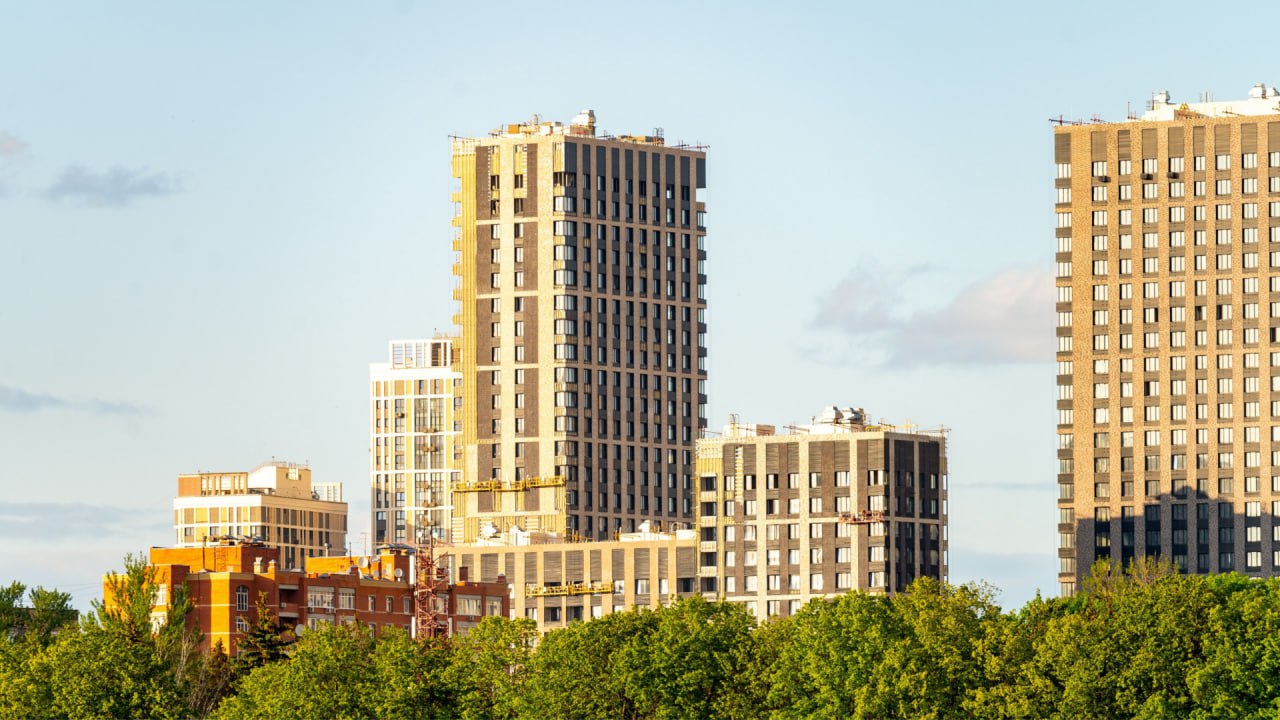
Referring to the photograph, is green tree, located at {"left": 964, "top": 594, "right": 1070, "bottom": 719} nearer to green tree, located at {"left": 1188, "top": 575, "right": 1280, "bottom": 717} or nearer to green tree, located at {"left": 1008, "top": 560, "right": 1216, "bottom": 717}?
green tree, located at {"left": 1008, "top": 560, "right": 1216, "bottom": 717}

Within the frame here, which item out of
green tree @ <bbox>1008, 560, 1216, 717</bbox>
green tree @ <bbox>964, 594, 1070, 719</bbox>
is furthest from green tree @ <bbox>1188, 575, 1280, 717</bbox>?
green tree @ <bbox>964, 594, 1070, 719</bbox>

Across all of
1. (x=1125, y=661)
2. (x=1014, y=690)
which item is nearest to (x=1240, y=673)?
(x=1125, y=661)

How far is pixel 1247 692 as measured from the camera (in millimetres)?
191375

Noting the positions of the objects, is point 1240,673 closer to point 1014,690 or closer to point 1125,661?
point 1125,661

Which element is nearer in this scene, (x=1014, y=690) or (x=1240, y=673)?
(x=1240, y=673)

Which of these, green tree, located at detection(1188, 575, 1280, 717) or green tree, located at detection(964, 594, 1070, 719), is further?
green tree, located at detection(964, 594, 1070, 719)

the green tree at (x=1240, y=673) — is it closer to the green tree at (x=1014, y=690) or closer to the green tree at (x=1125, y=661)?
the green tree at (x=1125, y=661)

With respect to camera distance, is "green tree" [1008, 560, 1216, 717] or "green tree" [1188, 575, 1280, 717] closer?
"green tree" [1188, 575, 1280, 717]

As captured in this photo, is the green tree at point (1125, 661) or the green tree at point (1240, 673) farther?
the green tree at point (1125, 661)

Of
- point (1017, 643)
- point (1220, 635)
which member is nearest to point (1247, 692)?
point (1220, 635)

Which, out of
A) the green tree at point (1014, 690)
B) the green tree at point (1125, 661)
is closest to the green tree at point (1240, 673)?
the green tree at point (1125, 661)

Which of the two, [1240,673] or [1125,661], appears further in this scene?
[1125,661]

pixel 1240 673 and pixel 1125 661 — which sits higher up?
pixel 1125 661

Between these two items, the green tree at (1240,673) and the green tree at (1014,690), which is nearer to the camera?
the green tree at (1240,673)
